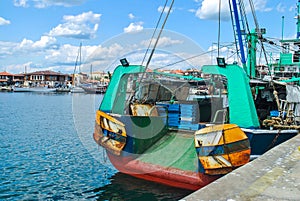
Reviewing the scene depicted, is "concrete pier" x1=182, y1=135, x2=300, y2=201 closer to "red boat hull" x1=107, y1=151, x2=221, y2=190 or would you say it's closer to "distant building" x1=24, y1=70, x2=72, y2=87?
"red boat hull" x1=107, y1=151, x2=221, y2=190

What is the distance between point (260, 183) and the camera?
5.43 metres

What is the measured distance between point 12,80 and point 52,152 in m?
139

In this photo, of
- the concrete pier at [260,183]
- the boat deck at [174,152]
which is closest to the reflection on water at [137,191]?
the boat deck at [174,152]

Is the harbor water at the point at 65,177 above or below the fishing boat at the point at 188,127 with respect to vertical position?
below

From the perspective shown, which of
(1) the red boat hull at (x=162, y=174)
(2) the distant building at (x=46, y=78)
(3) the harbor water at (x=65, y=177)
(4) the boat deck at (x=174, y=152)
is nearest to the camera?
(1) the red boat hull at (x=162, y=174)

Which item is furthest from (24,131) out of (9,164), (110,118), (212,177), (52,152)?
(212,177)

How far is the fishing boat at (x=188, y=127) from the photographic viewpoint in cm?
895

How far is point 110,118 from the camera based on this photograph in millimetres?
10320

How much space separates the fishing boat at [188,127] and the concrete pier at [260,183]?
1.83 meters

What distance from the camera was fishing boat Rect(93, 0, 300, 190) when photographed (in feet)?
29.4

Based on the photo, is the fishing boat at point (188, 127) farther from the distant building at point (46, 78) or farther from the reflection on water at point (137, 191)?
the distant building at point (46, 78)

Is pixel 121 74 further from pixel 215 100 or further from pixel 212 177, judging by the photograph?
pixel 212 177

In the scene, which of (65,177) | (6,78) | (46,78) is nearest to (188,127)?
(65,177)

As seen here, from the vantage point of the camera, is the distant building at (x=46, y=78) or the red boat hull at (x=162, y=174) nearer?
the red boat hull at (x=162, y=174)
